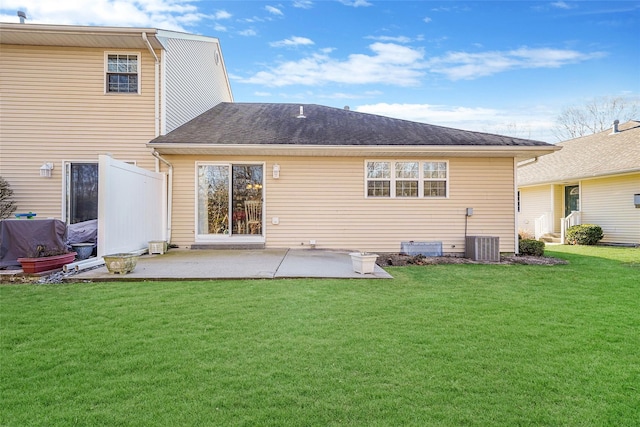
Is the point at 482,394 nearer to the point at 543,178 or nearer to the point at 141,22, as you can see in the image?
the point at 141,22

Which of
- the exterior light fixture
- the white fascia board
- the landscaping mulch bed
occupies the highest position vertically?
the white fascia board

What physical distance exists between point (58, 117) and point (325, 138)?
6950mm

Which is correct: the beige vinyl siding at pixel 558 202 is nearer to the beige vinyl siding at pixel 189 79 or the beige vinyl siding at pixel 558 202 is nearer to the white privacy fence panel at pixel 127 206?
the beige vinyl siding at pixel 189 79

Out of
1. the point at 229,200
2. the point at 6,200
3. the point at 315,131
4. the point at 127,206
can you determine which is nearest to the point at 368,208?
the point at 315,131

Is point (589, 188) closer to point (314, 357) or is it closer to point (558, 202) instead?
point (558, 202)

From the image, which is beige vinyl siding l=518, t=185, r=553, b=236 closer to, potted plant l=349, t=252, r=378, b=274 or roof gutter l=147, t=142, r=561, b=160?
roof gutter l=147, t=142, r=561, b=160

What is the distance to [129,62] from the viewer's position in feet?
28.8

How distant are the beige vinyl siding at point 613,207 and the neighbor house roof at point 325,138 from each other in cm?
667

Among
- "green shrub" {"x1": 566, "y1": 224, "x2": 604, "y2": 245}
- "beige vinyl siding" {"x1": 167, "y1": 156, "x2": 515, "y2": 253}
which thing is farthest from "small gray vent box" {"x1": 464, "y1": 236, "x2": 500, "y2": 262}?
"green shrub" {"x1": 566, "y1": 224, "x2": 604, "y2": 245}

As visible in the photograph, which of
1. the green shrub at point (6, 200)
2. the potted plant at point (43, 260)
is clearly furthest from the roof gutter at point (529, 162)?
the green shrub at point (6, 200)

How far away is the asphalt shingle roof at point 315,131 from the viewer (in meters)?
8.49

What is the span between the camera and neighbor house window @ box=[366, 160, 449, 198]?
914cm

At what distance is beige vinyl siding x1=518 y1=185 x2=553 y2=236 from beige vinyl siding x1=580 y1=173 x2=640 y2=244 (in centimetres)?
158

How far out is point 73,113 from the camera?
28.3 ft
